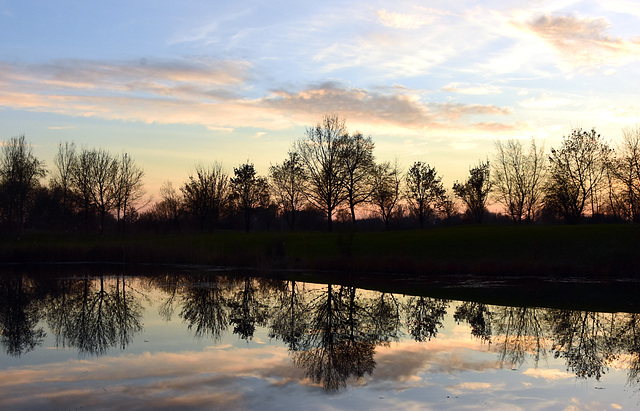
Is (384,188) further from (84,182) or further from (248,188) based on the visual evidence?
(84,182)

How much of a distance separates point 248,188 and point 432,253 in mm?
38261

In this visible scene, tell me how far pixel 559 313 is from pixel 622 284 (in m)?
10.3

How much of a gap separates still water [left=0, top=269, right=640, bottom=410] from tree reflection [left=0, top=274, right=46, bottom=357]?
0.19 feet

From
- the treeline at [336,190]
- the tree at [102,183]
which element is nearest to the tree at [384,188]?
the treeline at [336,190]

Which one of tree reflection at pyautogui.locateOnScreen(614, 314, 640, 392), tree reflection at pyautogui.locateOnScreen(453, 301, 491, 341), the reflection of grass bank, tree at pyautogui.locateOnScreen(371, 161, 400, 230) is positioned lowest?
tree reflection at pyautogui.locateOnScreen(614, 314, 640, 392)

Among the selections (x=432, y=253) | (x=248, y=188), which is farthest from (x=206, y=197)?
(x=432, y=253)

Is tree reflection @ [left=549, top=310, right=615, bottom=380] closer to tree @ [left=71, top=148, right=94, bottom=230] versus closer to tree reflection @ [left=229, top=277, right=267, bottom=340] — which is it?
tree reflection @ [left=229, top=277, right=267, bottom=340]

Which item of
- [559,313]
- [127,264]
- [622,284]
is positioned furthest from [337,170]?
[559,313]

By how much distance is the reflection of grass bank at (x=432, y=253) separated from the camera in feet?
106

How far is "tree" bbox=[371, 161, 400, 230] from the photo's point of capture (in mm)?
63350

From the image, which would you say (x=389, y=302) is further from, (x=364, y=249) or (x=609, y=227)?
(x=609, y=227)

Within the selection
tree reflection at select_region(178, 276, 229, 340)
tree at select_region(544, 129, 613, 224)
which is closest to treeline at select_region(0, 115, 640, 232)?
tree at select_region(544, 129, 613, 224)

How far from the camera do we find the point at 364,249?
4244cm

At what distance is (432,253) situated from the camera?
3925 centimetres
